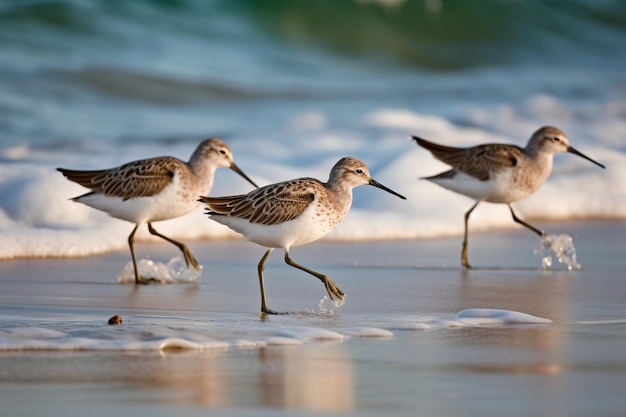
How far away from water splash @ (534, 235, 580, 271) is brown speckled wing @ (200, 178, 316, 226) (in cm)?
235

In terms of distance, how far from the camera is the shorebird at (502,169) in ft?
33.0

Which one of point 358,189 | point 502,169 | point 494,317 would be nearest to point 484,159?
point 502,169

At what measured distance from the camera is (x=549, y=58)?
972 inches

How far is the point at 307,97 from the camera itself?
19.3 metres

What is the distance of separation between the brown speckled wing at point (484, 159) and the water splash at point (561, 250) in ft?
2.60

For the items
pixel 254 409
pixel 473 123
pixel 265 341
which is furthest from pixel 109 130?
pixel 254 409

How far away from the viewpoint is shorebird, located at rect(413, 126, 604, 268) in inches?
396

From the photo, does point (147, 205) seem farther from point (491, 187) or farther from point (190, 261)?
point (491, 187)

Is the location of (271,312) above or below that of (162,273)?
below

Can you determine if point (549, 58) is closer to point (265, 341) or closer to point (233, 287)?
point (233, 287)

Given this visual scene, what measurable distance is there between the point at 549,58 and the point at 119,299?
18371 millimetres

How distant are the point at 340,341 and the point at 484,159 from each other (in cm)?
441

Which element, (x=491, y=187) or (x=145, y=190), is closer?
(x=145, y=190)

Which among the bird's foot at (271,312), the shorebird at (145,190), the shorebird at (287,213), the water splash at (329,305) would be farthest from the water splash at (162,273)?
the bird's foot at (271,312)
